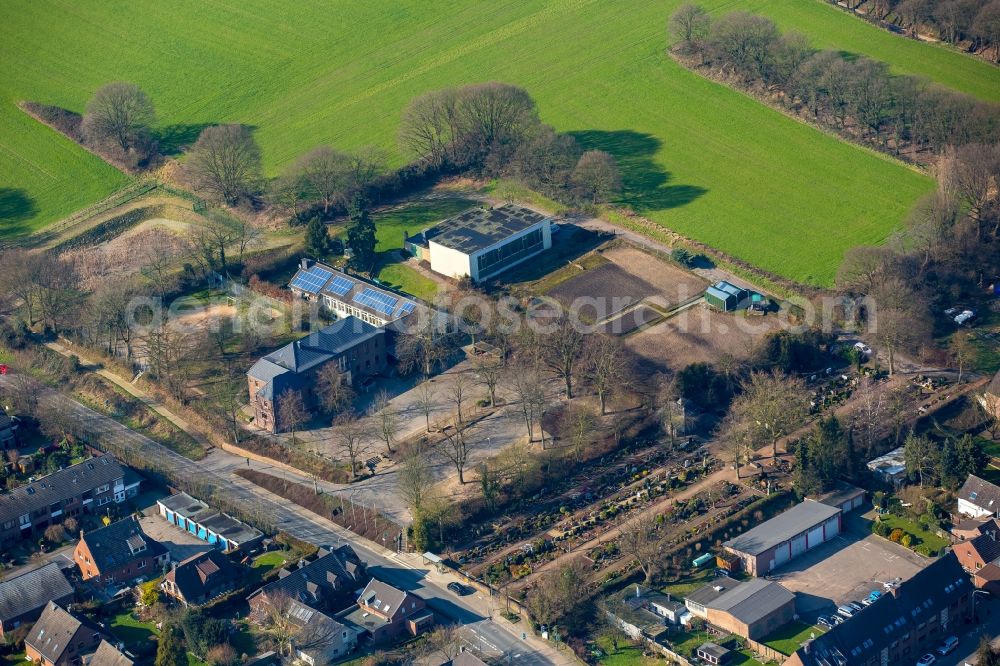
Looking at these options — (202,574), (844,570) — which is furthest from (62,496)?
(844,570)

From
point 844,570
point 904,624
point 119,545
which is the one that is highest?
point 904,624

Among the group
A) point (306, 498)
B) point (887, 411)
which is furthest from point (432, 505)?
point (887, 411)

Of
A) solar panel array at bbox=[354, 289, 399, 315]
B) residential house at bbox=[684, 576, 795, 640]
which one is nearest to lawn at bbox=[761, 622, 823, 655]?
residential house at bbox=[684, 576, 795, 640]

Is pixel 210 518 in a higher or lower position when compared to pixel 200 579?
lower

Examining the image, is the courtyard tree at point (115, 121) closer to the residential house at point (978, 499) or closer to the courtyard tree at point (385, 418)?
the courtyard tree at point (385, 418)

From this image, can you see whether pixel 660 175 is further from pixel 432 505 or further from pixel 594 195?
pixel 432 505

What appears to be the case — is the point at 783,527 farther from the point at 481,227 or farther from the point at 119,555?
the point at 481,227

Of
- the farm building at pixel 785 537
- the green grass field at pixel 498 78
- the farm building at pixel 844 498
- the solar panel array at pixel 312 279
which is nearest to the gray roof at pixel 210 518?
the solar panel array at pixel 312 279

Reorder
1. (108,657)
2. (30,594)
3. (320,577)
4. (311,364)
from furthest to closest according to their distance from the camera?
→ 1. (311,364)
2. (320,577)
3. (30,594)
4. (108,657)
